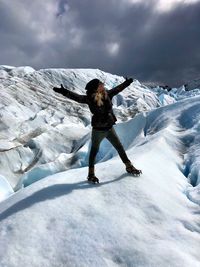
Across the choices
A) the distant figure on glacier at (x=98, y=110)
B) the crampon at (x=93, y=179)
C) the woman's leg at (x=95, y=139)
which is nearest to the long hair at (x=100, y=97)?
the distant figure on glacier at (x=98, y=110)

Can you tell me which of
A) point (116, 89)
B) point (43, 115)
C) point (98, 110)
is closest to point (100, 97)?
point (98, 110)

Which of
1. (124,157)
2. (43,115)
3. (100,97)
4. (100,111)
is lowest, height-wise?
(43,115)

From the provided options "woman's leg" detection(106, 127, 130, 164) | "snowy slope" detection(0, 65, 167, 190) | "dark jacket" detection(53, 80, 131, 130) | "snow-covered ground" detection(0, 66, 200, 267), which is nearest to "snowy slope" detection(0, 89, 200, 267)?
"snow-covered ground" detection(0, 66, 200, 267)

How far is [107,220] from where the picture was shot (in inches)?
196

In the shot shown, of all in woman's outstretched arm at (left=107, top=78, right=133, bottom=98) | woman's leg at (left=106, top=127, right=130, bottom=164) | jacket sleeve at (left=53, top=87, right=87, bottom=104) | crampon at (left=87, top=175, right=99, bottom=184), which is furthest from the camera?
woman's leg at (left=106, top=127, right=130, bottom=164)

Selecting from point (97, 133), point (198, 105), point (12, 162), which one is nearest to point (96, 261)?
point (97, 133)

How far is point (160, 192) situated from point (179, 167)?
2.16 meters

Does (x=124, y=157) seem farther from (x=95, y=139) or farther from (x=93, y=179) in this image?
(x=93, y=179)

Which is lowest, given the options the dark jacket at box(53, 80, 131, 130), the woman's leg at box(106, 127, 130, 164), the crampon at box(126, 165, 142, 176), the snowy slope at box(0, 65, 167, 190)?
the snowy slope at box(0, 65, 167, 190)

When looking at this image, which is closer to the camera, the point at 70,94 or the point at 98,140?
the point at 70,94

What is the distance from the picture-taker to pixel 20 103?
54.2m

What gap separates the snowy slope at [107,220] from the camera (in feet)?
14.0

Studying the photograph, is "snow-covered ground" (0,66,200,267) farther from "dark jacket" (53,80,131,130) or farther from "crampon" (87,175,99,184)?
"dark jacket" (53,80,131,130)

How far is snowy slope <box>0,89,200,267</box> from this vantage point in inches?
168
